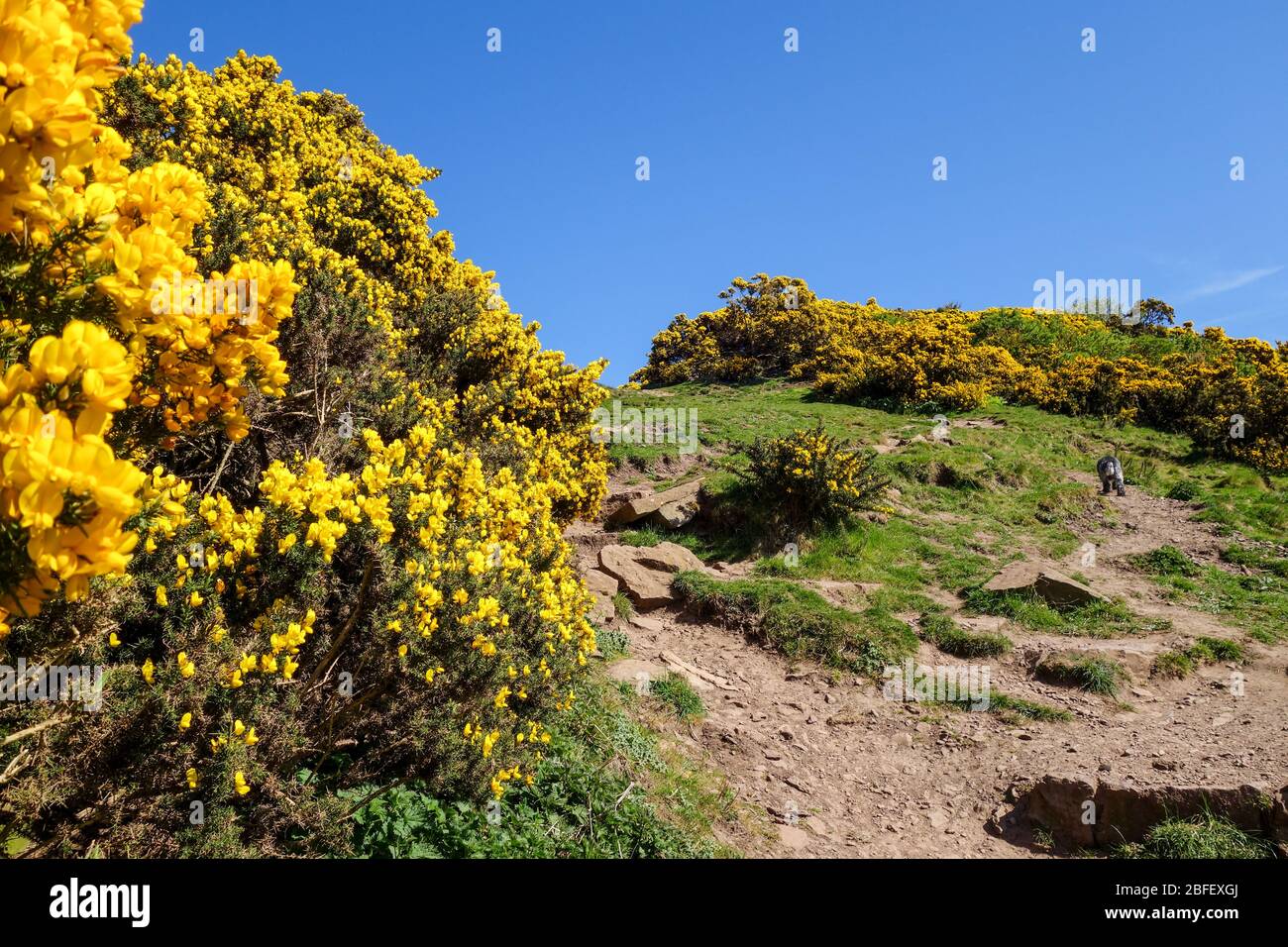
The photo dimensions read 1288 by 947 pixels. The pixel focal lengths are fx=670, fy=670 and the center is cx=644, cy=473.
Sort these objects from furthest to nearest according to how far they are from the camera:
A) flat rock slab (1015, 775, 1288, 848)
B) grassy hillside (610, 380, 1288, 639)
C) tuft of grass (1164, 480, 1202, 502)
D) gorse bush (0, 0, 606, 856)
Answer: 1. tuft of grass (1164, 480, 1202, 502)
2. grassy hillside (610, 380, 1288, 639)
3. flat rock slab (1015, 775, 1288, 848)
4. gorse bush (0, 0, 606, 856)

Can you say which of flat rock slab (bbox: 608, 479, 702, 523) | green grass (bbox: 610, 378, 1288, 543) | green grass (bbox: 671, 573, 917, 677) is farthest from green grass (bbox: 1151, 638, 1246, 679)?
flat rock slab (bbox: 608, 479, 702, 523)

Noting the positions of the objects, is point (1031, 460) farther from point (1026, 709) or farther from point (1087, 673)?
point (1026, 709)

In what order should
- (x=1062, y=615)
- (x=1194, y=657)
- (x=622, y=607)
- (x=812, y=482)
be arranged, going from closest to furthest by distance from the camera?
(x=1194, y=657) → (x=1062, y=615) → (x=622, y=607) → (x=812, y=482)

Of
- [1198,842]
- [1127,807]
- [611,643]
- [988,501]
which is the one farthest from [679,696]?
[988,501]

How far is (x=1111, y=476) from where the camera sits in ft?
40.7

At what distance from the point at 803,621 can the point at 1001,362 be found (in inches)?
614

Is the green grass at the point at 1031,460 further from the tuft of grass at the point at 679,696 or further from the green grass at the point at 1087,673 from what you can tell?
the tuft of grass at the point at 679,696

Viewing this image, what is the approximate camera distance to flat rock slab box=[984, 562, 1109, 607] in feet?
28.6

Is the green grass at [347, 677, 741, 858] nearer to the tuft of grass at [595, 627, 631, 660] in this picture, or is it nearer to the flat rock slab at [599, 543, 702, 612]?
the tuft of grass at [595, 627, 631, 660]

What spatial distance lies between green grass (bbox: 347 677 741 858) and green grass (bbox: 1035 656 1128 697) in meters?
4.20
